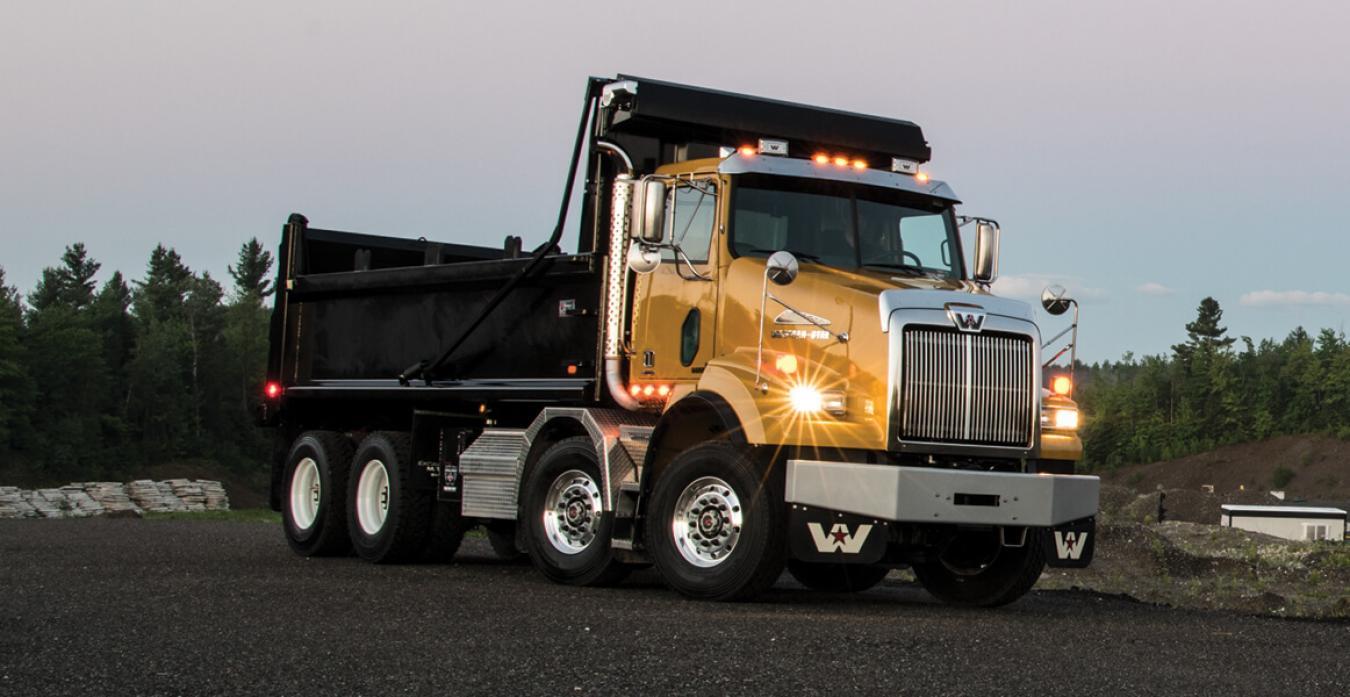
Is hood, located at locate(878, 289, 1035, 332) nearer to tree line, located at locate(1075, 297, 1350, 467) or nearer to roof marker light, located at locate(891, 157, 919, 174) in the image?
roof marker light, located at locate(891, 157, 919, 174)

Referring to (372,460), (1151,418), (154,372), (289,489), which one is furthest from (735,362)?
(154,372)

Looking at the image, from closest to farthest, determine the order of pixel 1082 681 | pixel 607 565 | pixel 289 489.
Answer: pixel 1082 681 < pixel 607 565 < pixel 289 489

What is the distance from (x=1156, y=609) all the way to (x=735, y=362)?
13.1 ft

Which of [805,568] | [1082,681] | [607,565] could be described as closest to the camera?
[1082,681]

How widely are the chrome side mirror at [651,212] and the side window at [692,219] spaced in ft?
1.71

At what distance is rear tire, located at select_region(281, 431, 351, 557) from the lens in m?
17.0

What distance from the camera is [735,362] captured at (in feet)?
39.6

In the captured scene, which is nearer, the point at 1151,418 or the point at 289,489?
the point at 289,489

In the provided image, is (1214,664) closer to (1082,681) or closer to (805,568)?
(1082,681)

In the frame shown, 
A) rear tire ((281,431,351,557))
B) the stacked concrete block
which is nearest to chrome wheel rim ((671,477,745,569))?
rear tire ((281,431,351,557))

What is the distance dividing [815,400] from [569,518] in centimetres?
290

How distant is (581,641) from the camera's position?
9.05m

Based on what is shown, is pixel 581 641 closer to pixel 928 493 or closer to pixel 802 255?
pixel 928 493

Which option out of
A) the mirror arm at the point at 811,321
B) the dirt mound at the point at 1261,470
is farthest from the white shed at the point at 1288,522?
the dirt mound at the point at 1261,470
